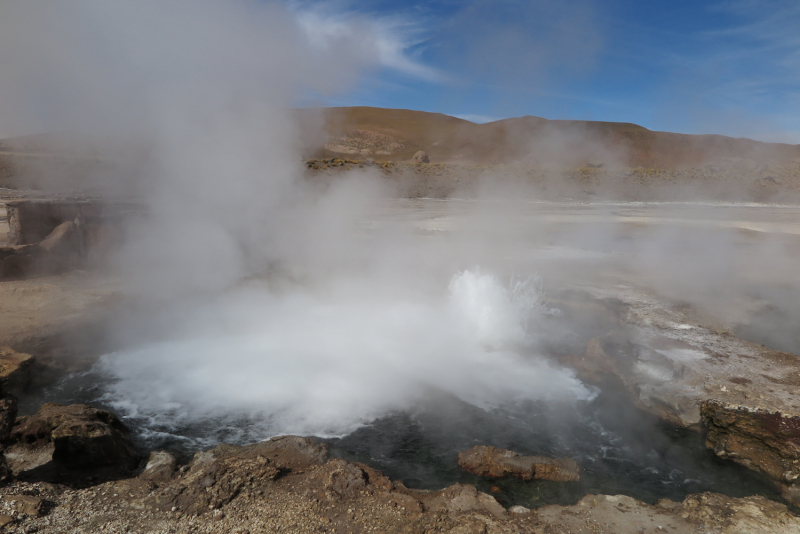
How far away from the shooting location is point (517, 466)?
148 inches

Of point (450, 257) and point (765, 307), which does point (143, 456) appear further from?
point (765, 307)

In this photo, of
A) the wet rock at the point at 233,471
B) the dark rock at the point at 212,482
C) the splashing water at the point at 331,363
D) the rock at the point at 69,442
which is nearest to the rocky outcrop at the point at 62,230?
the splashing water at the point at 331,363

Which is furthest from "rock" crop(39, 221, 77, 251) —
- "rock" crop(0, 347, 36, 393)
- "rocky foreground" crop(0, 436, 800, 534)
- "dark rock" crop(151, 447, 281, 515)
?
"dark rock" crop(151, 447, 281, 515)

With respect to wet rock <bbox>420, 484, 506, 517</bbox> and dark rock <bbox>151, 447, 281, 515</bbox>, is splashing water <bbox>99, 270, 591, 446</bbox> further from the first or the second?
wet rock <bbox>420, 484, 506, 517</bbox>

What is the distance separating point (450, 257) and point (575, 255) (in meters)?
3.70

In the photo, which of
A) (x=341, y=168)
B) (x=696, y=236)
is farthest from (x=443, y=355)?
(x=696, y=236)

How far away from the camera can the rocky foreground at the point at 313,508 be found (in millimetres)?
2598

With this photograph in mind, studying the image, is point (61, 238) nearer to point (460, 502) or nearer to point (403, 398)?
point (403, 398)

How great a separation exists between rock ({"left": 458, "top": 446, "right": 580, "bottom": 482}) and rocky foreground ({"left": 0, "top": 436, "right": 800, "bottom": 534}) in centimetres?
55

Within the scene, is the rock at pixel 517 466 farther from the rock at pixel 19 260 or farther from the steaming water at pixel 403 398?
the rock at pixel 19 260

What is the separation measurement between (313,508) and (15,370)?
398 cm

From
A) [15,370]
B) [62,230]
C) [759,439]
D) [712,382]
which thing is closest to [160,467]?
[15,370]

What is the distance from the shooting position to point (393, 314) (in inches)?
271

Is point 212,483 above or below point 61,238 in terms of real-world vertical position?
below
